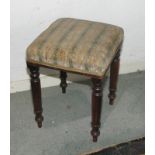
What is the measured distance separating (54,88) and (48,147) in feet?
1.72

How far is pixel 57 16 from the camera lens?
1885 mm

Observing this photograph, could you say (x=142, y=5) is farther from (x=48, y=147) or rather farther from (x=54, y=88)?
(x=48, y=147)

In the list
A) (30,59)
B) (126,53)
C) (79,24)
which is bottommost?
(126,53)

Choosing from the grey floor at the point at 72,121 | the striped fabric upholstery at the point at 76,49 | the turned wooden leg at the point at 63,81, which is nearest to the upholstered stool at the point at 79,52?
the striped fabric upholstery at the point at 76,49

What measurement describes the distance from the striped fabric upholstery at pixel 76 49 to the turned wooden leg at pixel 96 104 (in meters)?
0.06

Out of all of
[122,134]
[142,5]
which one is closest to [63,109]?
[122,134]

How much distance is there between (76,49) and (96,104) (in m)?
0.28

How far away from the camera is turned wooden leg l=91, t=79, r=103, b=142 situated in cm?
148

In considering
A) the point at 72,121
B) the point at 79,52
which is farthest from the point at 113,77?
the point at 79,52

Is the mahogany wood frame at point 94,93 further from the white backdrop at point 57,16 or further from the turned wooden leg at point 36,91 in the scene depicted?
the white backdrop at point 57,16

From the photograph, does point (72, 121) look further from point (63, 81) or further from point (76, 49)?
point (76, 49)

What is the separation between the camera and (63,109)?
76.2 inches
